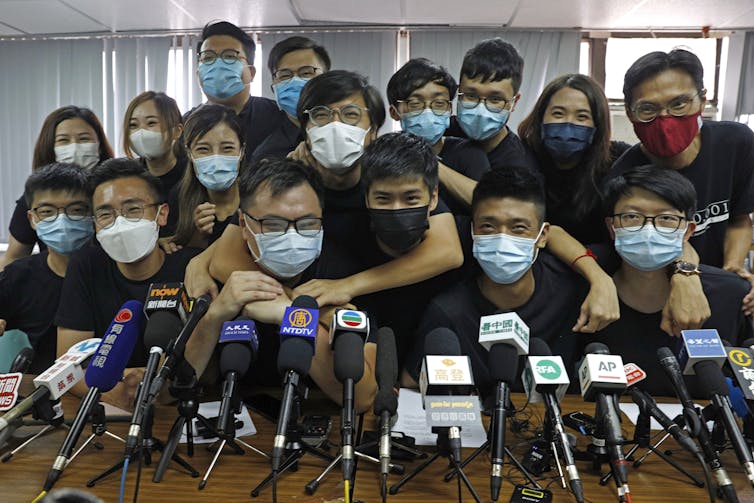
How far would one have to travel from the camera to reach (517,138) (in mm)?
2576

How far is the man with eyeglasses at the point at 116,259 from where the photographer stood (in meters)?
2.09

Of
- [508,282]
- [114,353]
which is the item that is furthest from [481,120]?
[114,353]

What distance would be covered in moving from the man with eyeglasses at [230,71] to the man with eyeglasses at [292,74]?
0.73 ft

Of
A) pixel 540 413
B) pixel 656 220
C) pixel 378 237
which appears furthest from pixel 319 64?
pixel 540 413

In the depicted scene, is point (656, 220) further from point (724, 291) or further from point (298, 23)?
point (298, 23)

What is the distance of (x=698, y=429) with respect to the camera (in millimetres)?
1340

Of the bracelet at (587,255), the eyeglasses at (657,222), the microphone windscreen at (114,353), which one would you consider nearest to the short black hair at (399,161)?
the bracelet at (587,255)

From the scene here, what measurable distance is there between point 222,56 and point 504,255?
185cm

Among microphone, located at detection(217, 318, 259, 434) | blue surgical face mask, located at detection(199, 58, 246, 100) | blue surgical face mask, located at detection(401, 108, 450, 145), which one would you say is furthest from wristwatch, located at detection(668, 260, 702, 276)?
blue surgical face mask, located at detection(199, 58, 246, 100)

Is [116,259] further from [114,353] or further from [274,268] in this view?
[114,353]

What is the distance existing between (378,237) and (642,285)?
0.95m

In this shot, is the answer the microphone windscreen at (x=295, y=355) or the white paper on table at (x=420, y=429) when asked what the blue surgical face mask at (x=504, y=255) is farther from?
the microphone windscreen at (x=295, y=355)

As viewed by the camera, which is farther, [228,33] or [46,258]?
[228,33]

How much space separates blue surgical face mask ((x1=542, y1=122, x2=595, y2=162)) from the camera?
7.72ft
